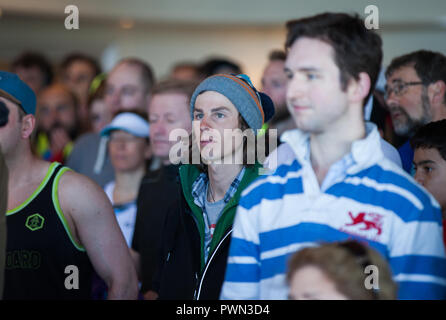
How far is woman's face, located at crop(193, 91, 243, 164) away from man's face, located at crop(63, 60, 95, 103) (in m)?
3.78

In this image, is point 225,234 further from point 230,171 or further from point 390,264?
point 390,264

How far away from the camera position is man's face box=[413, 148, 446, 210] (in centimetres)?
223

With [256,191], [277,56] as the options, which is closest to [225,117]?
[256,191]

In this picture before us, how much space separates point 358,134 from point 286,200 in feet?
0.98

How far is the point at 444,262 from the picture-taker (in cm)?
161

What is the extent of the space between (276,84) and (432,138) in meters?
2.25

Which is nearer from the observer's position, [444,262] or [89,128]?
[444,262]

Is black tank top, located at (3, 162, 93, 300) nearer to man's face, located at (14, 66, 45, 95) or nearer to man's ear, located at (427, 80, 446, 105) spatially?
man's ear, located at (427, 80, 446, 105)

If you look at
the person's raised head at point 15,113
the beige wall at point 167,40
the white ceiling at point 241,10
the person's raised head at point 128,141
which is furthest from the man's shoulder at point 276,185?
the beige wall at point 167,40

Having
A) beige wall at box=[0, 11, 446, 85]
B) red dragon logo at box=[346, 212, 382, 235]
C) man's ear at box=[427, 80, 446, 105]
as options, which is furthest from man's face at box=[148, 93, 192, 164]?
beige wall at box=[0, 11, 446, 85]

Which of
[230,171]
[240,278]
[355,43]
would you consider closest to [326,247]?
[240,278]

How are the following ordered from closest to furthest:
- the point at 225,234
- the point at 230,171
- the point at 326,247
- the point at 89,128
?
the point at 326,247 < the point at 225,234 < the point at 230,171 < the point at 89,128

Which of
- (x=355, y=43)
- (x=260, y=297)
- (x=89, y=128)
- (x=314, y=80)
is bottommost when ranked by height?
(x=260, y=297)

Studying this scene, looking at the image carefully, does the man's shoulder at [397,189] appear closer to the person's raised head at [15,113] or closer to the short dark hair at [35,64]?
the person's raised head at [15,113]
